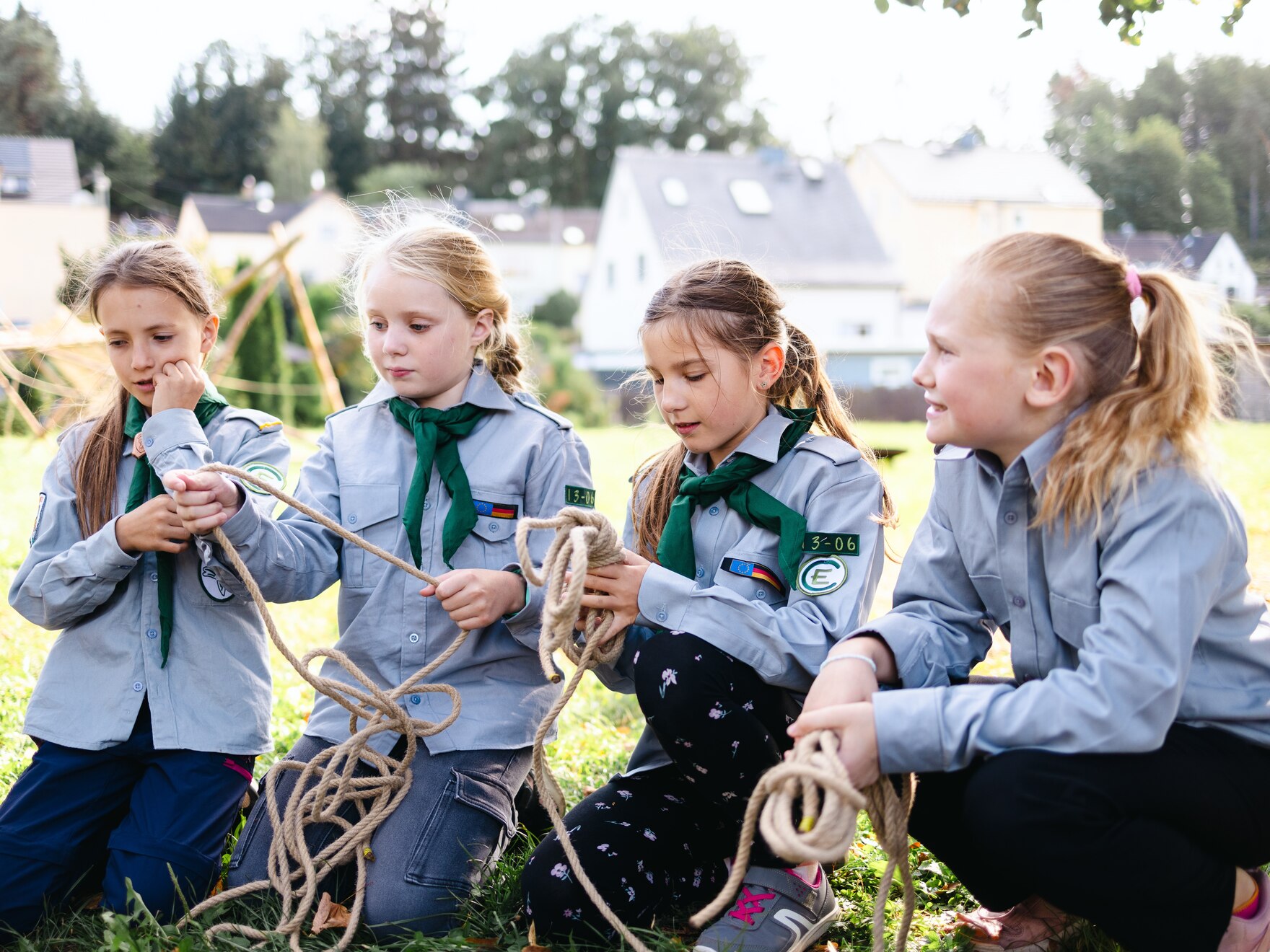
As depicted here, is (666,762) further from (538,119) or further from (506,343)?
(538,119)

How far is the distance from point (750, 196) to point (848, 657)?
29614 millimetres

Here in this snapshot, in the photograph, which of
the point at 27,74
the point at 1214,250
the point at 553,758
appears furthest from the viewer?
the point at 27,74

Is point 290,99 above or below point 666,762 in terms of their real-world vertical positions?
above

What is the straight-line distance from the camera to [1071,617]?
6.03 feet

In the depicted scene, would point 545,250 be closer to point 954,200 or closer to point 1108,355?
point 954,200

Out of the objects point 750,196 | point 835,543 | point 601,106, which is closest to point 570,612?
point 835,543

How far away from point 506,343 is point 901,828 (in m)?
1.48

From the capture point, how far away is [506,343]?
8.83 feet

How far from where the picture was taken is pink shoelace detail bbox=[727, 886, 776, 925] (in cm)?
203

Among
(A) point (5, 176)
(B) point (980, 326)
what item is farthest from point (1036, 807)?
(A) point (5, 176)

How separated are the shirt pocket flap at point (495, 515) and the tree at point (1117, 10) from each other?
179 cm

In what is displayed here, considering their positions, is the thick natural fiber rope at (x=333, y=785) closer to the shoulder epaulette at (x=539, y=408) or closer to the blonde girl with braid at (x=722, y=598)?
the blonde girl with braid at (x=722, y=598)

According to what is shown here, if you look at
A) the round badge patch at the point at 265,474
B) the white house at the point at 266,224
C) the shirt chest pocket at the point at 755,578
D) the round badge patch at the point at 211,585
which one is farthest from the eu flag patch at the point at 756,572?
the white house at the point at 266,224

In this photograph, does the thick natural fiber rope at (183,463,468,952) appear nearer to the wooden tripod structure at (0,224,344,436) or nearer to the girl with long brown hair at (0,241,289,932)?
the girl with long brown hair at (0,241,289,932)
